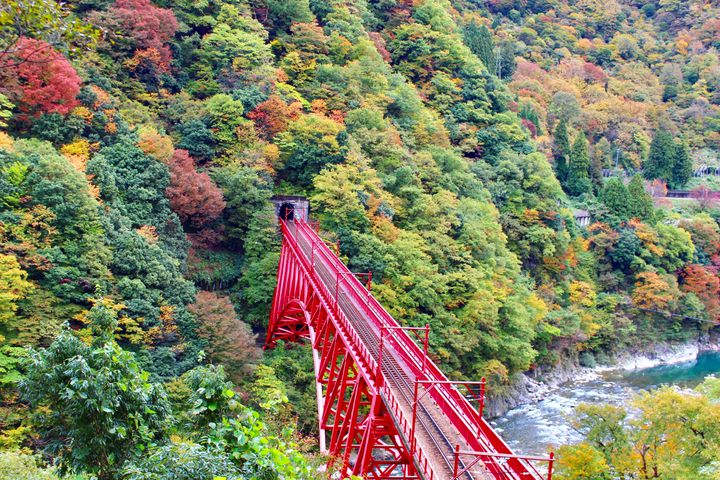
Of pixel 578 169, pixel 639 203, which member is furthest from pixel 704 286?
pixel 578 169

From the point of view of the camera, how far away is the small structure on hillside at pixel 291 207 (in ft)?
106

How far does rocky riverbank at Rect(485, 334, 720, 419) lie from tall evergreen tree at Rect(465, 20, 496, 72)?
32768 mm

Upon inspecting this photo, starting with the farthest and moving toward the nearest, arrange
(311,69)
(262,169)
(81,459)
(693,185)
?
(693,185), (311,69), (262,169), (81,459)

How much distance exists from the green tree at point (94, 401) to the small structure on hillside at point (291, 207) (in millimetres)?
23814

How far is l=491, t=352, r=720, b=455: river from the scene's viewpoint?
29.0 m

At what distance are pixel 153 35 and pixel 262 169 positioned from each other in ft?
37.6

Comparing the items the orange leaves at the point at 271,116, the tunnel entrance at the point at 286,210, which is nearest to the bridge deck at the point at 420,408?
the tunnel entrance at the point at 286,210

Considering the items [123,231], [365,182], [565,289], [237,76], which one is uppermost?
[237,76]

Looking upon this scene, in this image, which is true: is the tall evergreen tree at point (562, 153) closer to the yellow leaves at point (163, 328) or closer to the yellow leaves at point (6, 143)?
the yellow leaves at point (163, 328)

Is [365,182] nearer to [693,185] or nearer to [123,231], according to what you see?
[123,231]

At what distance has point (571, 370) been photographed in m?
40.2

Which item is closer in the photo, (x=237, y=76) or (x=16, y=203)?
(x=16, y=203)

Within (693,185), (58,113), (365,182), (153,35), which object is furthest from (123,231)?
(693,185)

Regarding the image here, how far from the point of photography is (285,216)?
3222 cm
